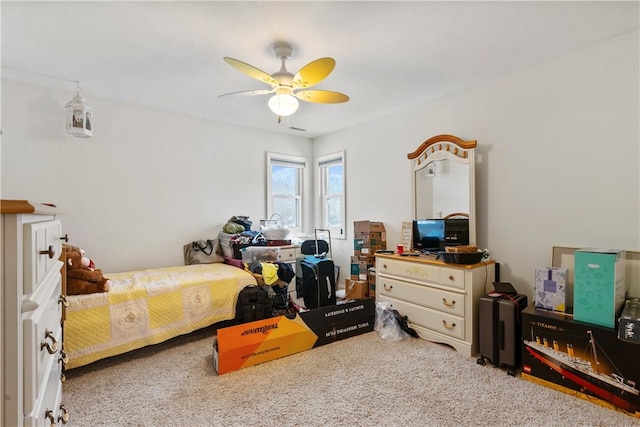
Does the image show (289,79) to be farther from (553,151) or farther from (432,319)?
(432,319)

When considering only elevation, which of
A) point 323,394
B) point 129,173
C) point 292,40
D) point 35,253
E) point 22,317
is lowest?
point 323,394

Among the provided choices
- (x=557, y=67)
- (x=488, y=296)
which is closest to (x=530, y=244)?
(x=488, y=296)

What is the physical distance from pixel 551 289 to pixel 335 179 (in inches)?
125

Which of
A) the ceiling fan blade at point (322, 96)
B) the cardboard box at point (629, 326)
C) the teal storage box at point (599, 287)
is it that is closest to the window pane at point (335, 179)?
the ceiling fan blade at point (322, 96)

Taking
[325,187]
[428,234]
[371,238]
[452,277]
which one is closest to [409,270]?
[452,277]

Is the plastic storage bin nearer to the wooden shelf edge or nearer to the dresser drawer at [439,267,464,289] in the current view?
the dresser drawer at [439,267,464,289]

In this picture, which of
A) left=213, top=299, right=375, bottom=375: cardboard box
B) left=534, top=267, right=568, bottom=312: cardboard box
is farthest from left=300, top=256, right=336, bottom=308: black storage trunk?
left=534, top=267, right=568, bottom=312: cardboard box

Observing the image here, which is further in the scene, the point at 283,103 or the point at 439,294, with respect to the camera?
the point at 439,294

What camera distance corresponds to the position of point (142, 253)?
346 centimetres

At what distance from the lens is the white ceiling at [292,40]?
1839 millimetres

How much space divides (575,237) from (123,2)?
3.56 m

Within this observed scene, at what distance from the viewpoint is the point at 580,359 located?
190 cm

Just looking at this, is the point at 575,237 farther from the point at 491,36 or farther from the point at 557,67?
the point at 491,36

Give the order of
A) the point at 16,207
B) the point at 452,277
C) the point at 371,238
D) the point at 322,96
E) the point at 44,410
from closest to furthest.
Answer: the point at 16,207
the point at 44,410
the point at 322,96
the point at 452,277
the point at 371,238
